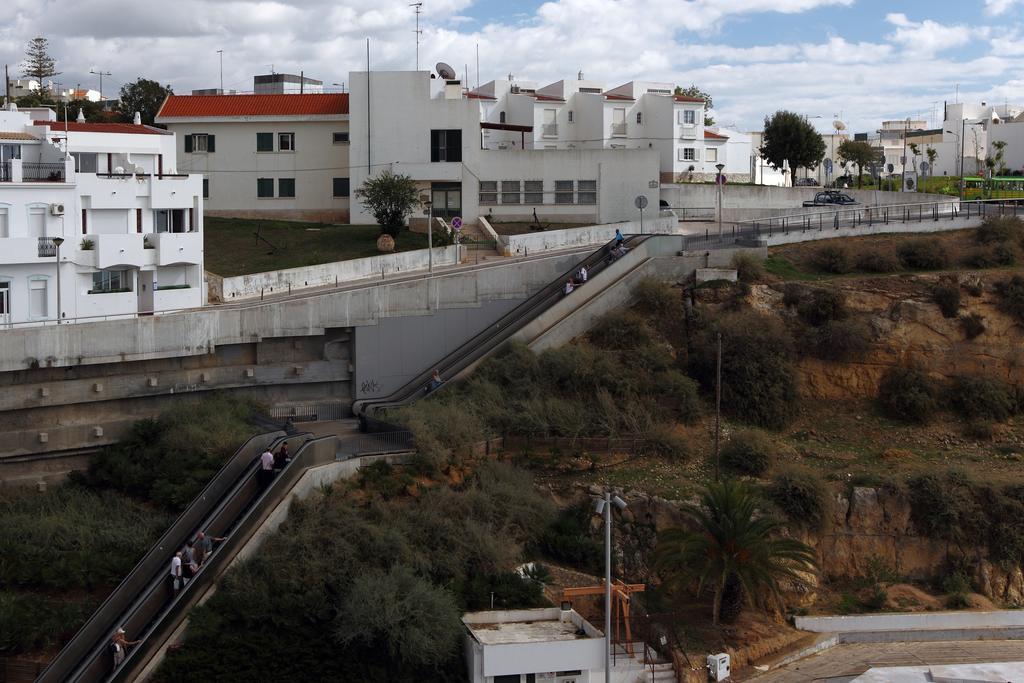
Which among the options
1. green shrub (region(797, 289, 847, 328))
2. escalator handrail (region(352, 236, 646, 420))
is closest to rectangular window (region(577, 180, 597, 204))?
escalator handrail (region(352, 236, 646, 420))

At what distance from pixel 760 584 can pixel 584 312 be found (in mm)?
13096

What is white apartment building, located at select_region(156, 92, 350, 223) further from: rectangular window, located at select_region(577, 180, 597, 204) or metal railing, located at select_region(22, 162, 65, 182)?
metal railing, located at select_region(22, 162, 65, 182)

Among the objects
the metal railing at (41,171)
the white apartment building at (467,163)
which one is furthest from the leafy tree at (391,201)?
the metal railing at (41,171)

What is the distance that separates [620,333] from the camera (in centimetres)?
3984

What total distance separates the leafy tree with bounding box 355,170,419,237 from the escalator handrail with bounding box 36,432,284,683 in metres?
16.8

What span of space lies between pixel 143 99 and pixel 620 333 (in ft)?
130

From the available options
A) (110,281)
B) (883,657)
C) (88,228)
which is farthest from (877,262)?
(88,228)

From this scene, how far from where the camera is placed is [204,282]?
1560 inches

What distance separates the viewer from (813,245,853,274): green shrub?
43.7 meters

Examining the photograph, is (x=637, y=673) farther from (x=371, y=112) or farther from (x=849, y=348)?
(x=371, y=112)

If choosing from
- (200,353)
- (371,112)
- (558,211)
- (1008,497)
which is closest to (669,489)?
(1008,497)

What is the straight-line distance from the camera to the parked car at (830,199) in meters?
55.4

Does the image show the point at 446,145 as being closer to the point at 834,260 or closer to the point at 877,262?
the point at 834,260

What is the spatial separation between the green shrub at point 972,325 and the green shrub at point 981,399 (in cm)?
216
